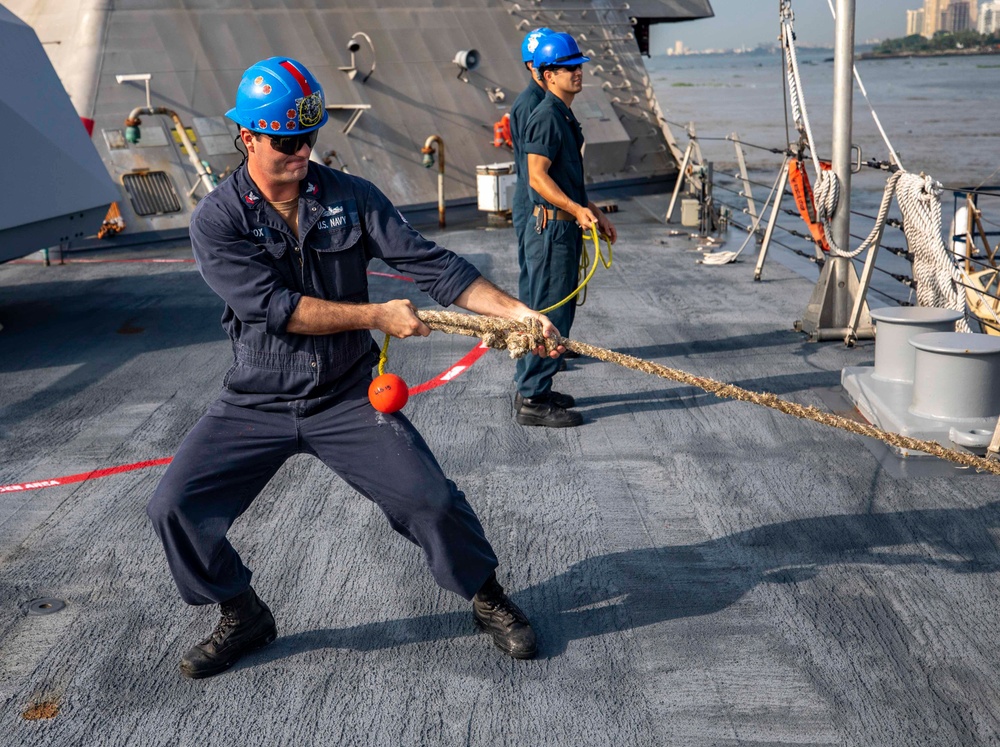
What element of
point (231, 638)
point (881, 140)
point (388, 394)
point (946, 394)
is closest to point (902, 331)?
point (946, 394)

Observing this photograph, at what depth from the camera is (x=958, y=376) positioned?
5.62 meters

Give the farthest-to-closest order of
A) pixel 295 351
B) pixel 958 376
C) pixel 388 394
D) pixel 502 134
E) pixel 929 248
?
pixel 502 134
pixel 929 248
pixel 958 376
pixel 295 351
pixel 388 394

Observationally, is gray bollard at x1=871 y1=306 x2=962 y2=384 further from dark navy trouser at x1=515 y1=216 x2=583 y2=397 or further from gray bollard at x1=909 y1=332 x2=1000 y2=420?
dark navy trouser at x1=515 y1=216 x2=583 y2=397

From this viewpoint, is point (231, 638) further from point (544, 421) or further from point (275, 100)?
point (544, 421)

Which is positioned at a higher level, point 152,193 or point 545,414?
point 152,193

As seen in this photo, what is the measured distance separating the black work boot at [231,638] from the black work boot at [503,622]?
79cm

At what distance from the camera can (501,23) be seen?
17.0m

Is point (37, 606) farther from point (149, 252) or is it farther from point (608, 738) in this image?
point (149, 252)

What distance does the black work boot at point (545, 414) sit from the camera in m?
6.39

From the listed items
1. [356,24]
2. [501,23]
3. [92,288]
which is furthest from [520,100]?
[501,23]

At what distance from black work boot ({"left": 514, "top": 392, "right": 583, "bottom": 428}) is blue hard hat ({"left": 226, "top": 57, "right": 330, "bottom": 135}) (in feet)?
10.7

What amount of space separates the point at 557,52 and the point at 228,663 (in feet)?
13.0

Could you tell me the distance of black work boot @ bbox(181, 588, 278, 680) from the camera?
12.2 ft

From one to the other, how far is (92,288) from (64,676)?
26.0 feet
